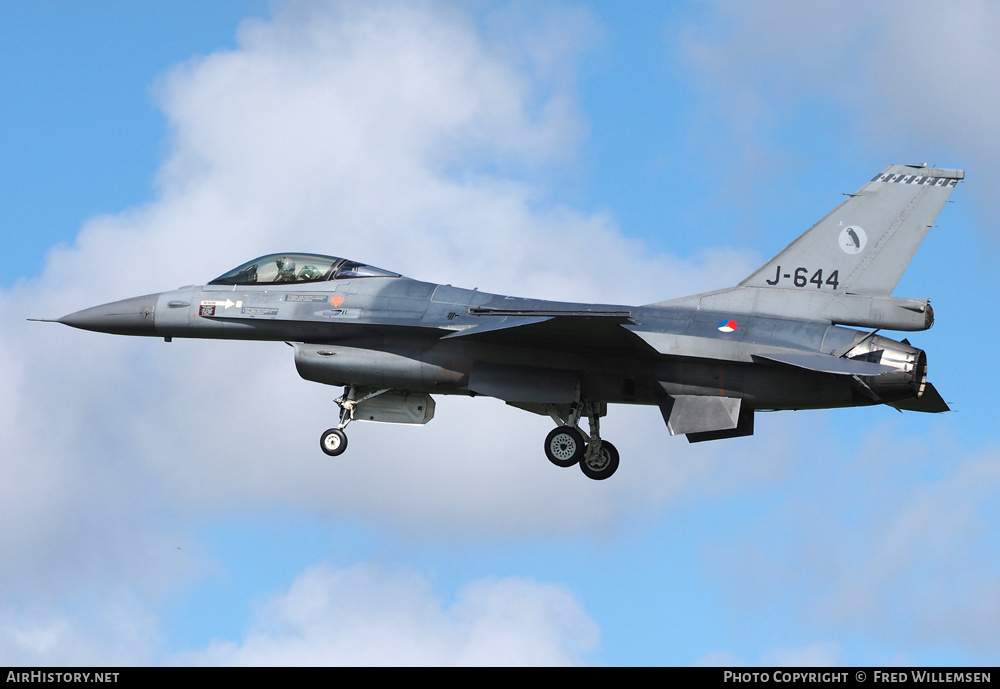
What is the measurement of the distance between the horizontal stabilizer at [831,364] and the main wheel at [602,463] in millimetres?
3737

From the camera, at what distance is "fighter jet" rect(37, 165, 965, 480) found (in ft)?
68.2

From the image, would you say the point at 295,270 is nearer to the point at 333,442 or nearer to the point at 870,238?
the point at 333,442

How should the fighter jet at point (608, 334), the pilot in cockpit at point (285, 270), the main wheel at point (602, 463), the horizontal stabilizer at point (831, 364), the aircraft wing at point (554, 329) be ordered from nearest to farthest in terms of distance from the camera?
the horizontal stabilizer at point (831, 364) < the aircraft wing at point (554, 329) < the fighter jet at point (608, 334) < the main wheel at point (602, 463) < the pilot in cockpit at point (285, 270)

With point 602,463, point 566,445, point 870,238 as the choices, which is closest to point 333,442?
point 566,445

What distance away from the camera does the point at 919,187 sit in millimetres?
21562

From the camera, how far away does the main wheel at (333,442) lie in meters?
23.1

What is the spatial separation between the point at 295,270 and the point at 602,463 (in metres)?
6.31

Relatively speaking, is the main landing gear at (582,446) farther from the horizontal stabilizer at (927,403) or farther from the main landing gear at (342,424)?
the horizontal stabilizer at (927,403)

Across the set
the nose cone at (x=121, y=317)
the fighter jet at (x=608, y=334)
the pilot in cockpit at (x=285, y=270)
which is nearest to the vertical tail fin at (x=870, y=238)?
the fighter jet at (x=608, y=334)

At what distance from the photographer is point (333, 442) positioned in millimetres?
23062

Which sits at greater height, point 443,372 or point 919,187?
point 919,187

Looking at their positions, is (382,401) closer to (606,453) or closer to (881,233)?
(606,453)
